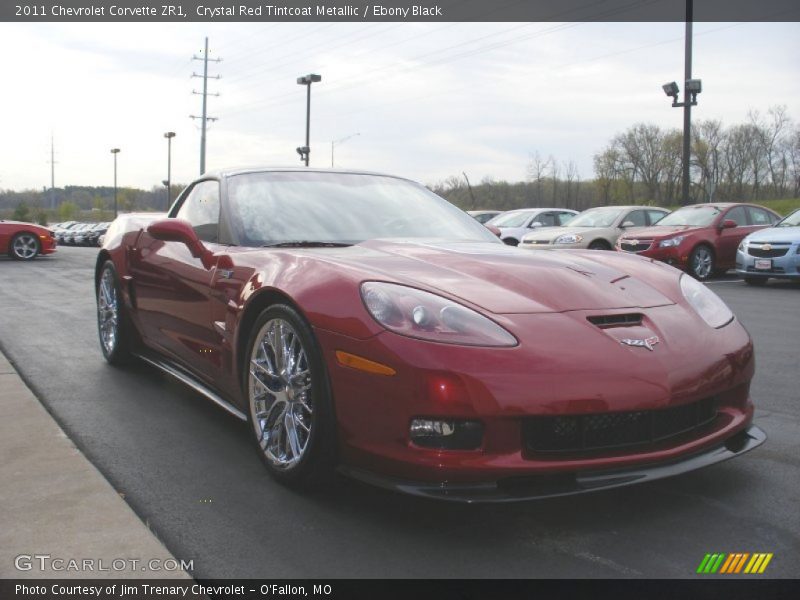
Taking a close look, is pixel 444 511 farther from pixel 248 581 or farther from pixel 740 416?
pixel 740 416

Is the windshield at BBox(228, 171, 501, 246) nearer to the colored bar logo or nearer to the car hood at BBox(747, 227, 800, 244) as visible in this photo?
the colored bar logo

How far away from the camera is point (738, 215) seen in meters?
14.8

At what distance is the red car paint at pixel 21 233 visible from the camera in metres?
18.6

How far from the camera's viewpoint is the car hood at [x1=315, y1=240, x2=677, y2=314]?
289 centimetres

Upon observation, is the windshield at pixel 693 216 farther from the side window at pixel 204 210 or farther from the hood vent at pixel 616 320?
the hood vent at pixel 616 320

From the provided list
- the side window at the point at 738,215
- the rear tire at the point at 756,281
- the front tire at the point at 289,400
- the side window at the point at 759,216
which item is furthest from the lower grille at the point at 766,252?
the front tire at the point at 289,400

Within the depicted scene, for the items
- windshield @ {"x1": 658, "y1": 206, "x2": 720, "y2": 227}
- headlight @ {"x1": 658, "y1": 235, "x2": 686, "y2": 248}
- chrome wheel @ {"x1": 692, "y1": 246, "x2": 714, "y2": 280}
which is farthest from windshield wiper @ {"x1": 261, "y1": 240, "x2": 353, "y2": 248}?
windshield @ {"x1": 658, "y1": 206, "x2": 720, "y2": 227}

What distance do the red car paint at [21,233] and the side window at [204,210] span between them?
1571 centimetres

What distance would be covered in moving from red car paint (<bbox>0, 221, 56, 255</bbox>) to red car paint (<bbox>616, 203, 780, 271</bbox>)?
43.5 feet

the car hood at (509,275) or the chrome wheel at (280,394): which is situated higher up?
the car hood at (509,275)

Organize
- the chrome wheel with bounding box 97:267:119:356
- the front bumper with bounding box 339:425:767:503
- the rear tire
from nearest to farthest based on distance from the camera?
the front bumper with bounding box 339:425:767:503 < the chrome wheel with bounding box 97:267:119:356 < the rear tire

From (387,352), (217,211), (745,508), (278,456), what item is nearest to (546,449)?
(387,352)

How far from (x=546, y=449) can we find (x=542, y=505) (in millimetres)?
454

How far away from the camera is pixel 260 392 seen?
10.6ft
